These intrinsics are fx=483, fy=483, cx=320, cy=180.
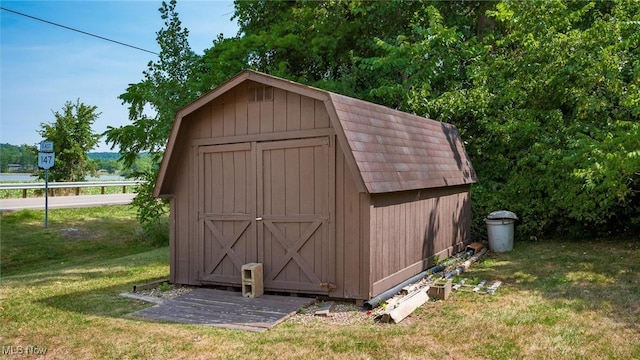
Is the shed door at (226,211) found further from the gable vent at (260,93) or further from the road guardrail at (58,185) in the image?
the road guardrail at (58,185)

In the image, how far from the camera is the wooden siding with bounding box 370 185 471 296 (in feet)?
20.6

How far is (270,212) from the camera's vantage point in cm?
679

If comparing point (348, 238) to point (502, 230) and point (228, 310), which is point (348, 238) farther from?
point (502, 230)

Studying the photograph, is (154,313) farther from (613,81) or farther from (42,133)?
(42,133)

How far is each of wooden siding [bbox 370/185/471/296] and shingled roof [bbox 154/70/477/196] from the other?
26 centimetres

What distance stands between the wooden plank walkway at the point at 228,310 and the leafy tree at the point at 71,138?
22635 millimetres

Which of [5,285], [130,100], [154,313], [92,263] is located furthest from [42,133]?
[154,313]

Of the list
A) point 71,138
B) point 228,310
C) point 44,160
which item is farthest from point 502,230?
point 71,138

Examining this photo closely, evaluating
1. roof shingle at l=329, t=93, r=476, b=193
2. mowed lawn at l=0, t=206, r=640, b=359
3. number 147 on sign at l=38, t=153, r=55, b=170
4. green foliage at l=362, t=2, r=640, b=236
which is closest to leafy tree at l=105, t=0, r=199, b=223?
number 147 on sign at l=38, t=153, r=55, b=170

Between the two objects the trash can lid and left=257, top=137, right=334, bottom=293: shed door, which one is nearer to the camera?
left=257, top=137, right=334, bottom=293: shed door

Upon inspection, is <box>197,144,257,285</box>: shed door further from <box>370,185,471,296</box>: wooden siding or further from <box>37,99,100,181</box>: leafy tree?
<box>37,99,100,181</box>: leafy tree

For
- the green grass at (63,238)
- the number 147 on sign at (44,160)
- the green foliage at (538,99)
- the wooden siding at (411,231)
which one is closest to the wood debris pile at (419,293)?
the wooden siding at (411,231)

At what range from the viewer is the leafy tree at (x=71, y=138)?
84.3 feet

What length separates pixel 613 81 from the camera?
9.08 metres
